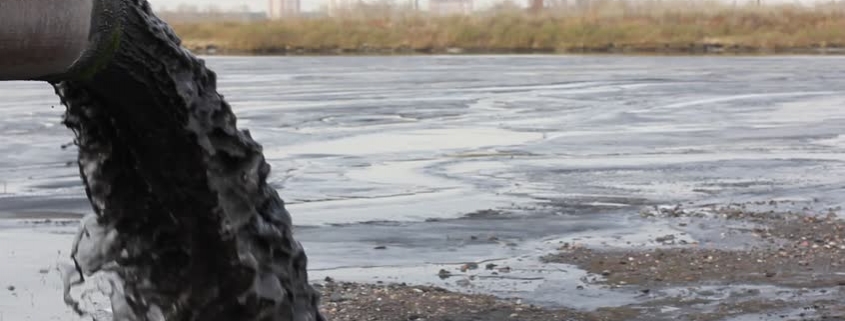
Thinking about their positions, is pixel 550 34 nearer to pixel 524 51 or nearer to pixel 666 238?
pixel 524 51

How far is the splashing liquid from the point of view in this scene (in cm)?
588

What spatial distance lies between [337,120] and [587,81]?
41.8ft

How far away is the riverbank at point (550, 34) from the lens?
62750mm

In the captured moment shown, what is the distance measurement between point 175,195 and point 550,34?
60498 mm

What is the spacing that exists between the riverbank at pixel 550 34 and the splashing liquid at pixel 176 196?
54.3 meters

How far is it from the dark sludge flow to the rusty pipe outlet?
→ 8.2 inches

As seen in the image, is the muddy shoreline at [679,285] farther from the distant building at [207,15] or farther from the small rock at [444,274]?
the distant building at [207,15]

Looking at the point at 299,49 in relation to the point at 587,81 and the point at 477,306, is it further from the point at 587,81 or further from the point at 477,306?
the point at 477,306

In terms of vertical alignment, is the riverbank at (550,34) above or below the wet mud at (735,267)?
below

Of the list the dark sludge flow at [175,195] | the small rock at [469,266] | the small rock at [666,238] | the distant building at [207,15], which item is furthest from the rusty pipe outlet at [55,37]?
the distant building at [207,15]

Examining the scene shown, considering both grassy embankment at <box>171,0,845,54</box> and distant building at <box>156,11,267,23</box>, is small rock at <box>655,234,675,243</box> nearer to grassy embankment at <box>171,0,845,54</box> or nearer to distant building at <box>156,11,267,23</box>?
grassy embankment at <box>171,0,845,54</box>

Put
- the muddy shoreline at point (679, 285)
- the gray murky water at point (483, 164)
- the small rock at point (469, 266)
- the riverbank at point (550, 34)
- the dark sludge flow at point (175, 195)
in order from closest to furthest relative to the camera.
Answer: the dark sludge flow at point (175, 195), the muddy shoreline at point (679, 285), the small rock at point (469, 266), the gray murky water at point (483, 164), the riverbank at point (550, 34)

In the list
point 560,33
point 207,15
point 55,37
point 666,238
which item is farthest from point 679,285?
point 207,15

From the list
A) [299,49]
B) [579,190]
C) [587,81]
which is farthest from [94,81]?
[299,49]
